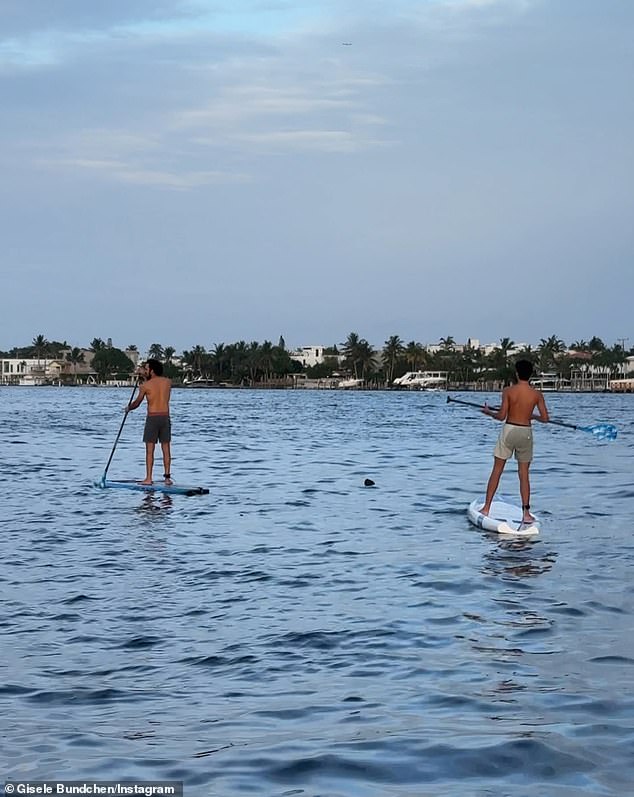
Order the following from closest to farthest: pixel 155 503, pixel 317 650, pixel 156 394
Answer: pixel 317 650 → pixel 155 503 → pixel 156 394

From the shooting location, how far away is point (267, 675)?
7.67 meters

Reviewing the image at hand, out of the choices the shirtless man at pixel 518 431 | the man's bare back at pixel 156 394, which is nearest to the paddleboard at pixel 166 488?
the man's bare back at pixel 156 394

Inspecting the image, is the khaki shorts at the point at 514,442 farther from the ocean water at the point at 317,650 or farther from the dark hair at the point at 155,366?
the dark hair at the point at 155,366

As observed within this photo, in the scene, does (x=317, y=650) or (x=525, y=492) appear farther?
(x=525, y=492)

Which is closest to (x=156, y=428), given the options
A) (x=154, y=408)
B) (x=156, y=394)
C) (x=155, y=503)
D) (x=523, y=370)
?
(x=154, y=408)

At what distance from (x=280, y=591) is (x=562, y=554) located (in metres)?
3.71

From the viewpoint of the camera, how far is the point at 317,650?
8.29 meters

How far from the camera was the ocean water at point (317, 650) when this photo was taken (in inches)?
231

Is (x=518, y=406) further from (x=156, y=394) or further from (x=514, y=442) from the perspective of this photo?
(x=156, y=394)

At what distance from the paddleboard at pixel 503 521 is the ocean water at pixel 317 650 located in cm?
22

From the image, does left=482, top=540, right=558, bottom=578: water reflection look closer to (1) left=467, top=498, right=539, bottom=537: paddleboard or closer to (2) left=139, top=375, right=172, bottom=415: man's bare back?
(1) left=467, top=498, right=539, bottom=537: paddleboard

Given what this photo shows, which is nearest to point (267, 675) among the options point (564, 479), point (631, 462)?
point (564, 479)

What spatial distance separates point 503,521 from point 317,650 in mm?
6718

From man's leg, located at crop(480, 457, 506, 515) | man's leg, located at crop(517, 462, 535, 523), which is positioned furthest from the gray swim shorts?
man's leg, located at crop(517, 462, 535, 523)
